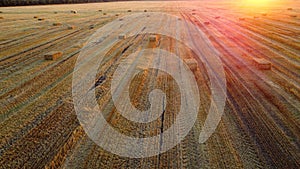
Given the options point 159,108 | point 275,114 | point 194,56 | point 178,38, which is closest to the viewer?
point 275,114

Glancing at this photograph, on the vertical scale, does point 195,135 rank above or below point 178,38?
below

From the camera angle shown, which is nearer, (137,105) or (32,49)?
(137,105)

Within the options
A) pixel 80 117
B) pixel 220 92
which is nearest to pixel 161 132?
pixel 80 117

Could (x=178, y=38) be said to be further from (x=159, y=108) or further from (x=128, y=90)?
(x=159, y=108)

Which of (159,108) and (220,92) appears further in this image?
(220,92)

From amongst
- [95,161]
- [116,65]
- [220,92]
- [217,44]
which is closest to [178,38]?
[217,44]

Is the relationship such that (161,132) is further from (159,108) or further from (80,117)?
(80,117)

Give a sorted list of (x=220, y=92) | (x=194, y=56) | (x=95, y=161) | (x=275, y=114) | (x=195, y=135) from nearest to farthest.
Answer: (x=95, y=161) < (x=195, y=135) < (x=275, y=114) < (x=220, y=92) < (x=194, y=56)

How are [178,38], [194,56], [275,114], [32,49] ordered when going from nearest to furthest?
1. [275,114]
2. [194,56]
3. [32,49]
4. [178,38]

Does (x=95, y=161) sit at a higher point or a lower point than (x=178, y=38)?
lower
